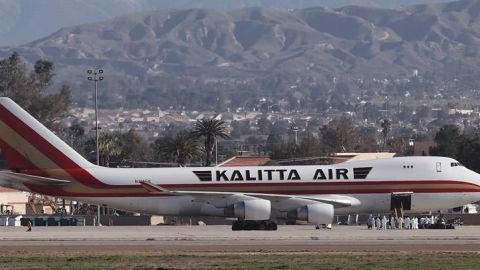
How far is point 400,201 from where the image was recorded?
79.1 meters

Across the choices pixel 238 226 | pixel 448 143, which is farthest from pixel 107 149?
pixel 238 226

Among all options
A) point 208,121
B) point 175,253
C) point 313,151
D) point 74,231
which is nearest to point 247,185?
point 74,231

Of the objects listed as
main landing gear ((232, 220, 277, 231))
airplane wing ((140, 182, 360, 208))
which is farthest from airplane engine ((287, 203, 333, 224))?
main landing gear ((232, 220, 277, 231))

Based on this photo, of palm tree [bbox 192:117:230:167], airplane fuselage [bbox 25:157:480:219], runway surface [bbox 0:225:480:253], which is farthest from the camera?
palm tree [bbox 192:117:230:167]

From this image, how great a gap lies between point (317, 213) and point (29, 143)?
1704 cm

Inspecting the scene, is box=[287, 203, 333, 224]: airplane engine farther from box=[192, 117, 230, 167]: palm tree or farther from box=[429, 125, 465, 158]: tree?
box=[429, 125, 465, 158]: tree

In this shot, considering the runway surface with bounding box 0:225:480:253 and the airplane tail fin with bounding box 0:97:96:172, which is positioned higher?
the airplane tail fin with bounding box 0:97:96:172

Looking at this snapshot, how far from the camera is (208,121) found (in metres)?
→ 147

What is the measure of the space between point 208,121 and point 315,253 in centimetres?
9141

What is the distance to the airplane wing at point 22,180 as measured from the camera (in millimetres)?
77688

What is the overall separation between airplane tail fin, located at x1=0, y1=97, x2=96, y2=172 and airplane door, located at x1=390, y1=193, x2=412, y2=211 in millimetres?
17881

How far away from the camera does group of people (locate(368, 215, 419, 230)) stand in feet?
256

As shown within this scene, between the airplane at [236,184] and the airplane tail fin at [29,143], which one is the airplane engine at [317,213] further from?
the airplane tail fin at [29,143]

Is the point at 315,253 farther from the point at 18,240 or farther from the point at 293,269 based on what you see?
the point at 18,240
